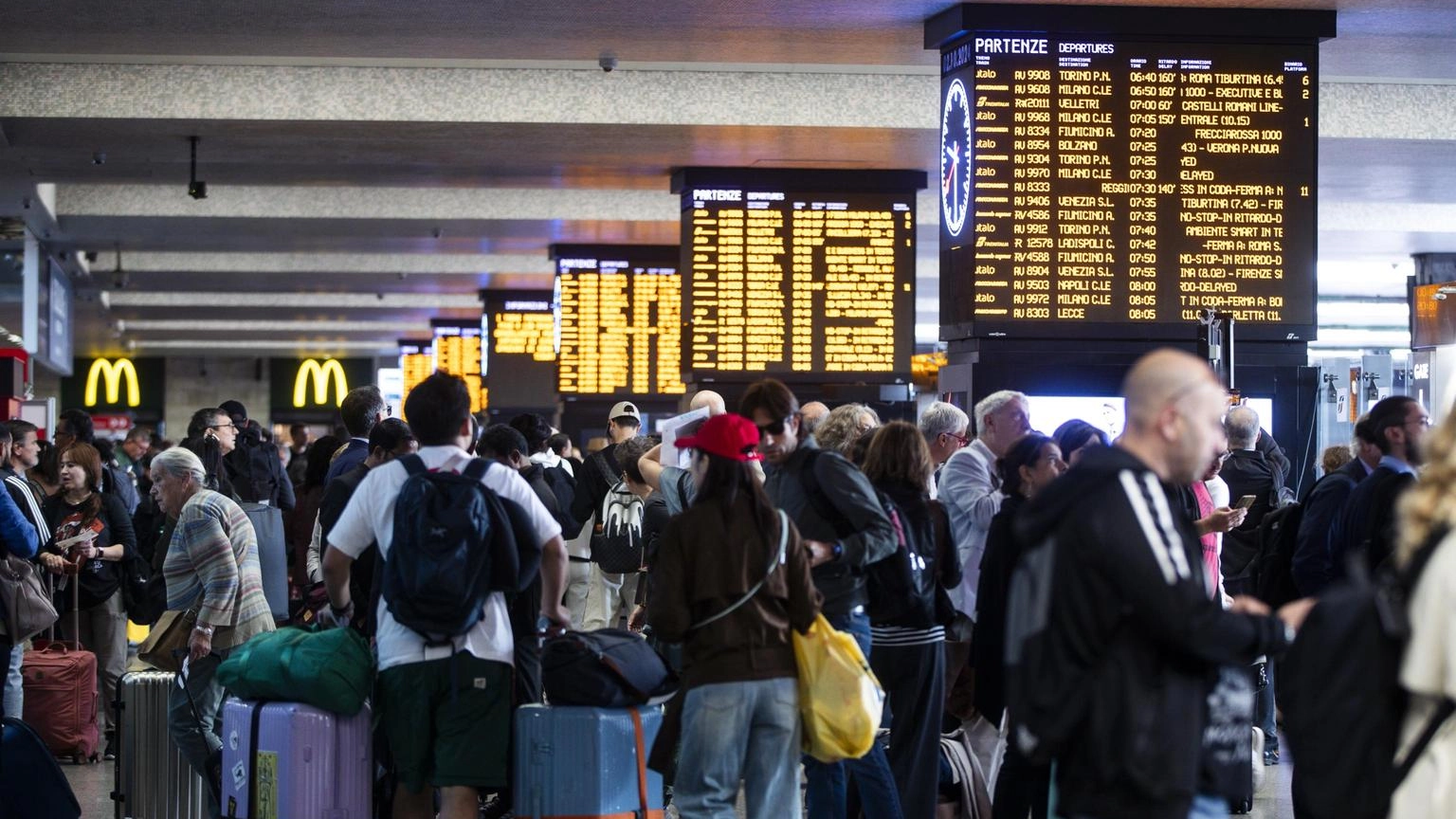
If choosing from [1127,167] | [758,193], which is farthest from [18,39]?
[1127,167]

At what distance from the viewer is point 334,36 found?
10.5 m

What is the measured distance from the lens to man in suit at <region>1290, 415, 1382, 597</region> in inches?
239

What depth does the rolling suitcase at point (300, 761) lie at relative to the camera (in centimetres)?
573

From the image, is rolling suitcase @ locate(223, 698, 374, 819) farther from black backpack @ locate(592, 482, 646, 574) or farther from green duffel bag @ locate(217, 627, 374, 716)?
black backpack @ locate(592, 482, 646, 574)

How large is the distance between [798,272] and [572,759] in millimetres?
8418

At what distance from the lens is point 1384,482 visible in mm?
5668

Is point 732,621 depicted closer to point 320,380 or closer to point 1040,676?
point 1040,676

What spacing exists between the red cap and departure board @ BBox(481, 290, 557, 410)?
57.7 feet

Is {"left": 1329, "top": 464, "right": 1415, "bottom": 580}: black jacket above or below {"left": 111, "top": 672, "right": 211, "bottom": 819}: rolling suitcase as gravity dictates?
above

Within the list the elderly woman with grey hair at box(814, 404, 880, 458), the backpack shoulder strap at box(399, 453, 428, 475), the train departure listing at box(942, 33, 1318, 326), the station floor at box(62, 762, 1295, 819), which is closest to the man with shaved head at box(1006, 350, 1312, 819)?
the backpack shoulder strap at box(399, 453, 428, 475)

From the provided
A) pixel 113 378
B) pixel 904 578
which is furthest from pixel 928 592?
pixel 113 378

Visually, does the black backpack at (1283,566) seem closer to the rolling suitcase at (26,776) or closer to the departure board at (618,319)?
the rolling suitcase at (26,776)

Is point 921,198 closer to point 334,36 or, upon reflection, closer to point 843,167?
point 843,167

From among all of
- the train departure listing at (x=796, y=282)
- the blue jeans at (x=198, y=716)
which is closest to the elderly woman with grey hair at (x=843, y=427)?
the blue jeans at (x=198, y=716)
